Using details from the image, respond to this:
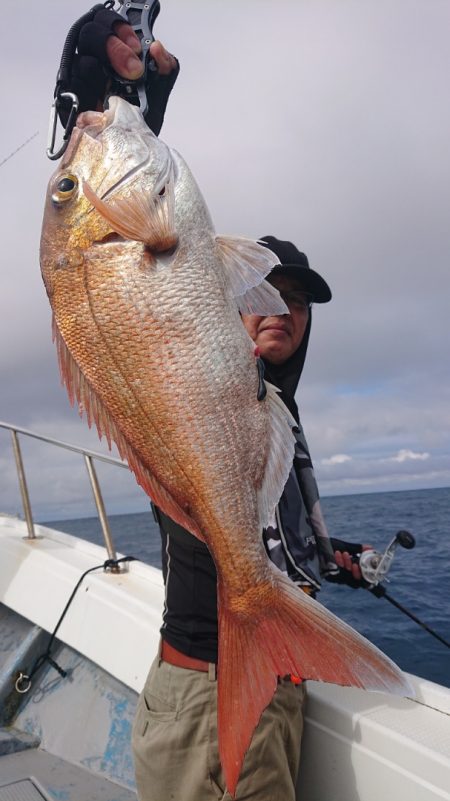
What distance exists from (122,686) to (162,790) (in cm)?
145

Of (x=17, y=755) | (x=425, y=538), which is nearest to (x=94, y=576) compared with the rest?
(x=17, y=755)

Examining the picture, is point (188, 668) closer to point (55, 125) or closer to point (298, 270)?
point (298, 270)

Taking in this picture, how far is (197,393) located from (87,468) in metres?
2.63

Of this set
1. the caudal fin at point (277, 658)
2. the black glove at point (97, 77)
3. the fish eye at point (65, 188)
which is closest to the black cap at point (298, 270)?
the black glove at point (97, 77)

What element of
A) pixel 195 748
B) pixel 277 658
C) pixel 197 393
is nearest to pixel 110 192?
pixel 197 393

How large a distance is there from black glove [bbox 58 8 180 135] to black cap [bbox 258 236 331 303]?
696mm

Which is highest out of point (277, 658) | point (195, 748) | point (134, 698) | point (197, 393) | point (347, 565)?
point (197, 393)

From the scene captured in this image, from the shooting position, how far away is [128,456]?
162cm

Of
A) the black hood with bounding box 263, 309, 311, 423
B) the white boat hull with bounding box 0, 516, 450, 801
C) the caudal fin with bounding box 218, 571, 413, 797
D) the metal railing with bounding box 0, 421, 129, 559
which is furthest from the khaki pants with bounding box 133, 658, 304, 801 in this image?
the metal railing with bounding box 0, 421, 129, 559

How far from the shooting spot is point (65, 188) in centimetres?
172

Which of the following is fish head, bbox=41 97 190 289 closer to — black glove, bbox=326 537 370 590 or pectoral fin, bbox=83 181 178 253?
pectoral fin, bbox=83 181 178 253

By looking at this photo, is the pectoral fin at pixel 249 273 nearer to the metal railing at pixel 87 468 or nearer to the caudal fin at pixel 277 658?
the caudal fin at pixel 277 658

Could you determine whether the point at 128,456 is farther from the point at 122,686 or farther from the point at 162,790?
the point at 122,686

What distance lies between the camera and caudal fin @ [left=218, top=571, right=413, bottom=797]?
4.71 feet
